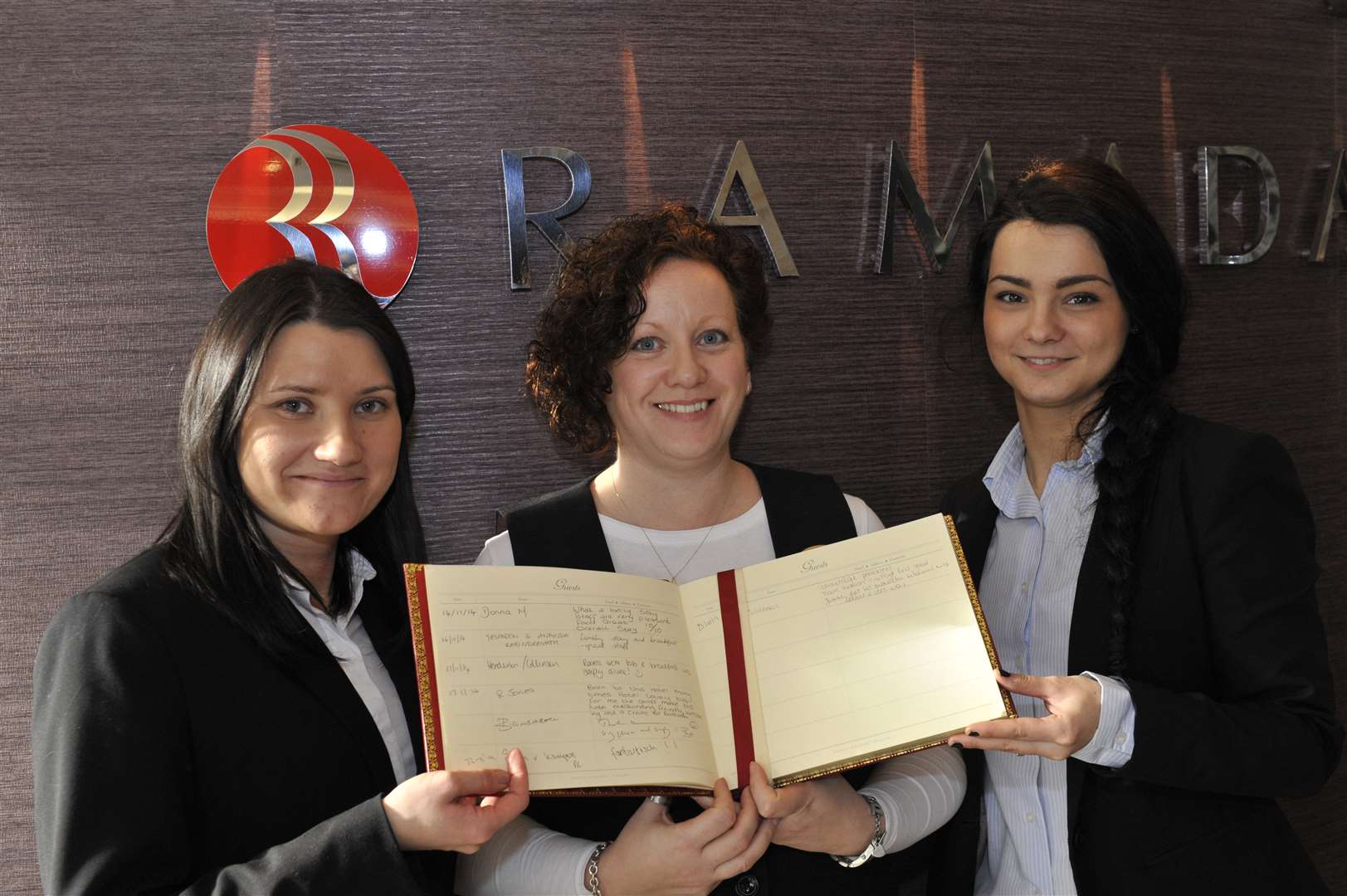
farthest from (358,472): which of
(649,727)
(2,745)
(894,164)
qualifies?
(894,164)

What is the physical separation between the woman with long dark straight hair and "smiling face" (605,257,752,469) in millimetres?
457

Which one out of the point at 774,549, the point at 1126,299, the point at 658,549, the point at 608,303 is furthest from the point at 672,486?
the point at 1126,299

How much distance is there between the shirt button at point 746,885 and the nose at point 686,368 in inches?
35.5

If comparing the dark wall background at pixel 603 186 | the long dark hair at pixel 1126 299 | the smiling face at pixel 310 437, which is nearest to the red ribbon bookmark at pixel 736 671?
the smiling face at pixel 310 437

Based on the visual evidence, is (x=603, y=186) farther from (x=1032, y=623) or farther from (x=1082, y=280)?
(x=1032, y=623)

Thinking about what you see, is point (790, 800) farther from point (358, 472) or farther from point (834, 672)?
point (358, 472)

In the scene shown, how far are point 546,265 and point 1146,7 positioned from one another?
205 centimetres

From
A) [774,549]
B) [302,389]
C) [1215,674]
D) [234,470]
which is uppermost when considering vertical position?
[302,389]

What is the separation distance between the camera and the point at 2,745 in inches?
99.7

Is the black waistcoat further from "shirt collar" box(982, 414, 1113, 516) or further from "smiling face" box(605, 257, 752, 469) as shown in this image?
"shirt collar" box(982, 414, 1113, 516)

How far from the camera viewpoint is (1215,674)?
1950 mm

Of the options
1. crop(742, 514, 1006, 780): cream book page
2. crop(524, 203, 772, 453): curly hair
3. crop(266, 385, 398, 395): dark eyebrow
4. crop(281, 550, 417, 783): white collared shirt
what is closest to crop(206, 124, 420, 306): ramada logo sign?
crop(524, 203, 772, 453): curly hair

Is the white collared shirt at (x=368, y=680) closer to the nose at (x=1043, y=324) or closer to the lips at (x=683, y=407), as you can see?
the lips at (x=683, y=407)

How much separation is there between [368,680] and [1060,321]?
147cm
